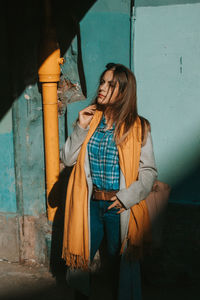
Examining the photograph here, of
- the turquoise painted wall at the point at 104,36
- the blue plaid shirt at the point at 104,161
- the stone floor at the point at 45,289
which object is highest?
the turquoise painted wall at the point at 104,36

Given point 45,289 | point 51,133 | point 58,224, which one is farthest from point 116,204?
point 45,289

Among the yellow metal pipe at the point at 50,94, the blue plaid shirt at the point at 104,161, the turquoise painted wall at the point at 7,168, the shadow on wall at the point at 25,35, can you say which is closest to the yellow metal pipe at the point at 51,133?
the yellow metal pipe at the point at 50,94

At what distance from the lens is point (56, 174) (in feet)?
12.7

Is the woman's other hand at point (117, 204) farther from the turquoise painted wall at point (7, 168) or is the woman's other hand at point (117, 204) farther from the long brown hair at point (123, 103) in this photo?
the turquoise painted wall at point (7, 168)

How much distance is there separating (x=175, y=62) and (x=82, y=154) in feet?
3.87

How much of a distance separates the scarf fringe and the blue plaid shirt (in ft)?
1.97

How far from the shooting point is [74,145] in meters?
3.13

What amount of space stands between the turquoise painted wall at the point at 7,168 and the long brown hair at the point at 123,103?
1446 millimetres

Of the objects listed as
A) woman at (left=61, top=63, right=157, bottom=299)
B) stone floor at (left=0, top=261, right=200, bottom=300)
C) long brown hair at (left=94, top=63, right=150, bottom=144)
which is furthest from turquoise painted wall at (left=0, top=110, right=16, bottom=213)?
long brown hair at (left=94, top=63, right=150, bottom=144)

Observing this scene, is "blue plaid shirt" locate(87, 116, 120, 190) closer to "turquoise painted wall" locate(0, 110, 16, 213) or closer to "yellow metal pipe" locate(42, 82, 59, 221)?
"yellow metal pipe" locate(42, 82, 59, 221)

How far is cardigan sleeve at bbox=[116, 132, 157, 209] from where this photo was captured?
2936 mm

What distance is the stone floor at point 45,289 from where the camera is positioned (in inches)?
147

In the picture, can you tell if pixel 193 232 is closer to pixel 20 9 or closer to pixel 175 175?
pixel 175 175

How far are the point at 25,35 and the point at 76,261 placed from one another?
7.08 ft
